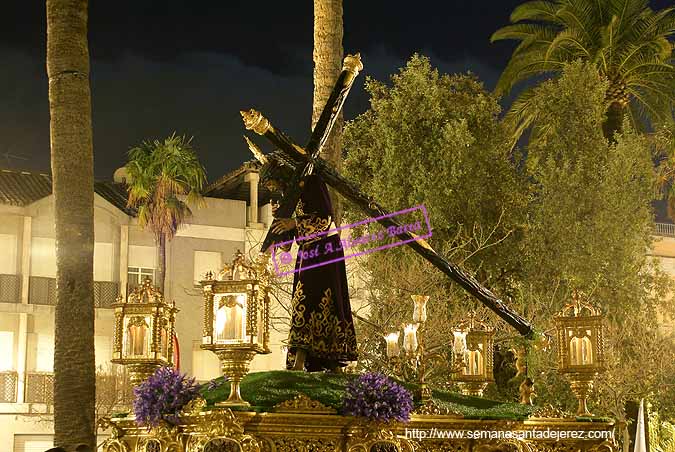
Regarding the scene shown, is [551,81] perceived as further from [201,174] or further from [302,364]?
[302,364]

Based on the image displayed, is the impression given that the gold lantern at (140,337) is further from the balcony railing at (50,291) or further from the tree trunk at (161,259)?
the balcony railing at (50,291)

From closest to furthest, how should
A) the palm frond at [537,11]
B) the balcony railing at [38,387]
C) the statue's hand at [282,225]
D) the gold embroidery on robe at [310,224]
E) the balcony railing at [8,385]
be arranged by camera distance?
the statue's hand at [282,225] < the gold embroidery on robe at [310,224] < the palm frond at [537,11] < the balcony railing at [8,385] < the balcony railing at [38,387]

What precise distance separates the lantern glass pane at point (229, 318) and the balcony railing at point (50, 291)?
2391 cm

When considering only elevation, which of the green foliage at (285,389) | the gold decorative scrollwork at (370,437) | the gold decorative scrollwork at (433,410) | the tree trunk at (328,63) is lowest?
the gold decorative scrollwork at (370,437)

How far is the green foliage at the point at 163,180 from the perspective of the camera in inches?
1188

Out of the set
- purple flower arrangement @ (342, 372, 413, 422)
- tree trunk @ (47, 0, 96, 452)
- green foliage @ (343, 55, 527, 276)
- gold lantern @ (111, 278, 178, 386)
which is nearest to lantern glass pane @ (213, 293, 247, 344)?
purple flower arrangement @ (342, 372, 413, 422)

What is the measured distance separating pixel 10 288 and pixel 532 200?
1565cm

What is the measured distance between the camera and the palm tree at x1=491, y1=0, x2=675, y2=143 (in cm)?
2550

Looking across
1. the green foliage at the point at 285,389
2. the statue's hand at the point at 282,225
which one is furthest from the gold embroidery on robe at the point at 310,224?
the green foliage at the point at 285,389

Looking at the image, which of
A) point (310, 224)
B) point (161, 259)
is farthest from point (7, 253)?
point (310, 224)

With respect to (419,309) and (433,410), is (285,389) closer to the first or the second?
(433,410)

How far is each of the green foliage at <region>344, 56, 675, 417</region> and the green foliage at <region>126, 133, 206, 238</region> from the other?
254 inches

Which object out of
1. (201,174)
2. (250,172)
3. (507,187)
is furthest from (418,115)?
(250,172)

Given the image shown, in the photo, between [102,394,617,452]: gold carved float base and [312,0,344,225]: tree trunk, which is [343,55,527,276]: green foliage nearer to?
[312,0,344,225]: tree trunk
